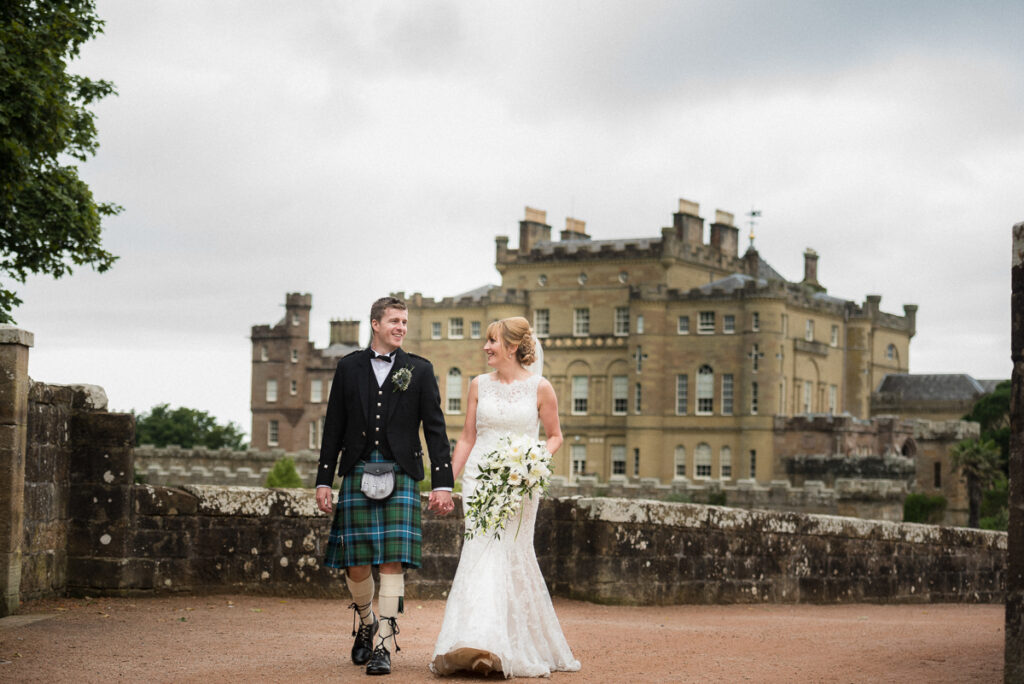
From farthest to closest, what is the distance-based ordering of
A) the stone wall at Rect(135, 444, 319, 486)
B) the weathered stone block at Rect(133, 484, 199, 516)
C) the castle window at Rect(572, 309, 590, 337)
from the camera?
1. the castle window at Rect(572, 309, 590, 337)
2. the stone wall at Rect(135, 444, 319, 486)
3. the weathered stone block at Rect(133, 484, 199, 516)

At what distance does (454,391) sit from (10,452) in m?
76.9

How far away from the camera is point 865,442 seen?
73.9 meters

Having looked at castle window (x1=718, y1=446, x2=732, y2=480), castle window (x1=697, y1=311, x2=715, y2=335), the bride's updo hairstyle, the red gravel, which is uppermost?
castle window (x1=697, y1=311, x2=715, y2=335)

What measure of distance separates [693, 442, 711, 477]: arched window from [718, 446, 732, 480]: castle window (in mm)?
745

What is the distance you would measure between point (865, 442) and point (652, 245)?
59.0ft

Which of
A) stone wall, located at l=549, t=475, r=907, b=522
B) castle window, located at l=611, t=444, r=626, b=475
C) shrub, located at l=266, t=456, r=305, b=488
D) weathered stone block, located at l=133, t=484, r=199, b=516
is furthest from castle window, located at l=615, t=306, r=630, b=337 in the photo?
weathered stone block, located at l=133, t=484, r=199, b=516

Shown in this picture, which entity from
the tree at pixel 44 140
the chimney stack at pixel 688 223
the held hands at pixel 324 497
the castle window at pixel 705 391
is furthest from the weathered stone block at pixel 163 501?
the chimney stack at pixel 688 223

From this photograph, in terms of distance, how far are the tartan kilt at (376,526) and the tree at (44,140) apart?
39.7 ft

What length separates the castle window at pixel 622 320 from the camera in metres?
83.4

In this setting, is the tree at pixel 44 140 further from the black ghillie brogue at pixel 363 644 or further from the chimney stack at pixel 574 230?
the chimney stack at pixel 574 230

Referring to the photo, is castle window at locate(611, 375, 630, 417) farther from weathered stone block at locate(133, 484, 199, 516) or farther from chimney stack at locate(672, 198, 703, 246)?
weathered stone block at locate(133, 484, 199, 516)

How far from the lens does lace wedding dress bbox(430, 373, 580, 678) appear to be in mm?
7375

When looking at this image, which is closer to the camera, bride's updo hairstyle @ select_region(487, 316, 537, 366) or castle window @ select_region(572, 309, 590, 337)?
bride's updo hairstyle @ select_region(487, 316, 537, 366)

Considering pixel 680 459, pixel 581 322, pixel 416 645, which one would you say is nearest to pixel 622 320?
pixel 581 322
